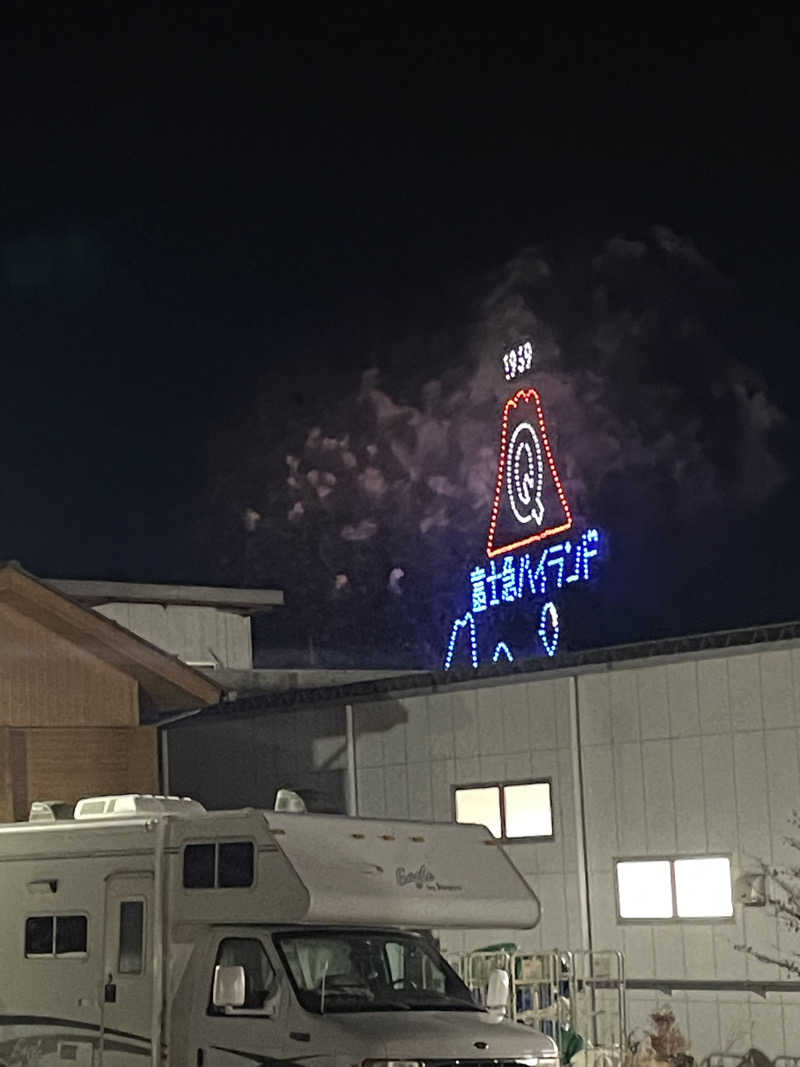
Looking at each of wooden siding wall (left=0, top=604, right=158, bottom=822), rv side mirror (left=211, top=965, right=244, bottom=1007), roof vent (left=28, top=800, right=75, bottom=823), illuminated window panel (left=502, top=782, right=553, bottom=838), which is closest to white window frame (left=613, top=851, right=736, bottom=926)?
illuminated window panel (left=502, top=782, right=553, bottom=838)

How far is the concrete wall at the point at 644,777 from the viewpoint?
63.6ft

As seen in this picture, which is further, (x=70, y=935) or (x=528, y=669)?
(x=528, y=669)

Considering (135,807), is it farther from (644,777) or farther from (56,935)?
(644,777)

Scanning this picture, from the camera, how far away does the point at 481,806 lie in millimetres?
22359

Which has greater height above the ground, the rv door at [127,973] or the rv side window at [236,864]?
the rv side window at [236,864]

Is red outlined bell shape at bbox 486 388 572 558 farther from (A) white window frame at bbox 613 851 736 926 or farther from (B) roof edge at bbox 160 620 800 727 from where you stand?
(A) white window frame at bbox 613 851 736 926

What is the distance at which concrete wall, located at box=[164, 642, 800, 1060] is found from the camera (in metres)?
19.4

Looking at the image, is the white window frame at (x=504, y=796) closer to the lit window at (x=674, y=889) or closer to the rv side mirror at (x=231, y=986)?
the lit window at (x=674, y=889)

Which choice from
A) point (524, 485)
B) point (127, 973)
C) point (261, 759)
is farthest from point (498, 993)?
point (524, 485)

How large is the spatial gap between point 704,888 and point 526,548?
2491cm

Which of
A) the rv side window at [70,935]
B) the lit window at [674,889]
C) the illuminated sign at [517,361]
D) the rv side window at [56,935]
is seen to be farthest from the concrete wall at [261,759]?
the illuminated sign at [517,361]

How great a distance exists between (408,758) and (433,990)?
9225 millimetres

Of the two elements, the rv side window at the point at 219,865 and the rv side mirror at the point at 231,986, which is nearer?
the rv side mirror at the point at 231,986

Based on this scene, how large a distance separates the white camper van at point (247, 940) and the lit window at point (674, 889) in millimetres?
5440
